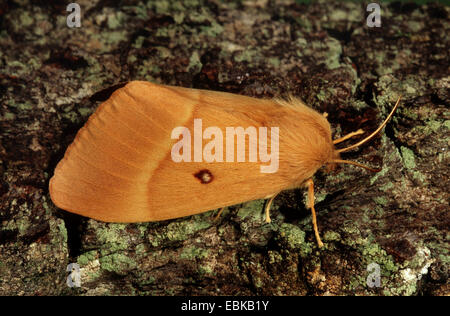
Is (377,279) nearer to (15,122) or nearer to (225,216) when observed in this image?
(225,216)

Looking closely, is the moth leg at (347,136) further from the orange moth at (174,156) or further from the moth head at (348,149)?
the orange moth at (174,156)

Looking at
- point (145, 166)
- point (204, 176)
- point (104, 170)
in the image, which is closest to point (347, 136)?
point (204, 176)

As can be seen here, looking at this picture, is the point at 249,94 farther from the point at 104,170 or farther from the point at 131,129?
the point at 104,170

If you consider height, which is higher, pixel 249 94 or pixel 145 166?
pixel 249 94

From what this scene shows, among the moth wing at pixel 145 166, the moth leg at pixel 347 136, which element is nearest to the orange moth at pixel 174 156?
the moth wing at pixel 145 166

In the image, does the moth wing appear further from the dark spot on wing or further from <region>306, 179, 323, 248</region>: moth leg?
<region>306, 179, 323, 248</region>: moth leg

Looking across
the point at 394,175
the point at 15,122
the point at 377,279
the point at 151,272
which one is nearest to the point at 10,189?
the point at 15,122

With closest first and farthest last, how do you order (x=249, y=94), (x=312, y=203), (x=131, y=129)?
(x=131, y=129), (x=312, y=203), (x=249, y=94)
